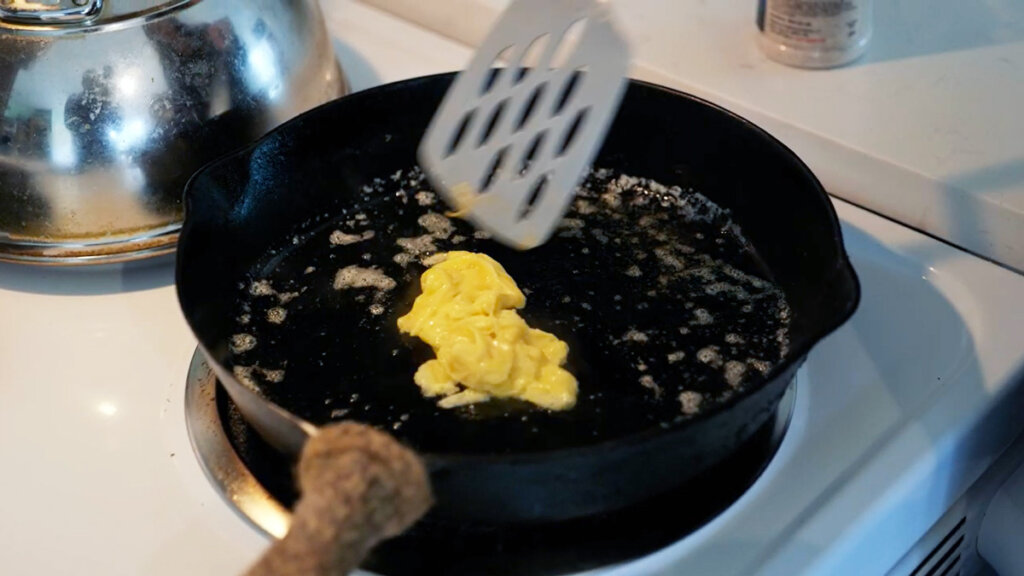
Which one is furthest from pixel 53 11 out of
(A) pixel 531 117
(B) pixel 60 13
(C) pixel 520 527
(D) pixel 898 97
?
(D) pixel 898 97

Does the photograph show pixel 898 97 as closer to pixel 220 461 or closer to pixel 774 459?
pixel 774 459

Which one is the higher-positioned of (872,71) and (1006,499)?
(872,71)

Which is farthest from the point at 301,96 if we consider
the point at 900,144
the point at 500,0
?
the point at 900,144

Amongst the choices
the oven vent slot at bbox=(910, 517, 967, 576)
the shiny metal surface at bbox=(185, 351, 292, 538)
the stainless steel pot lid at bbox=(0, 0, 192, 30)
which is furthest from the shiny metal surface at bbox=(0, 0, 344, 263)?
the oven vent slot at bbox=(910, 517, 967, 576)

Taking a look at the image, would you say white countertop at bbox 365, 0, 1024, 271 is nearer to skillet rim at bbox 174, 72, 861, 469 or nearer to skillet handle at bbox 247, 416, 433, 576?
skillet rim at bbox 174, 72, 861, 469

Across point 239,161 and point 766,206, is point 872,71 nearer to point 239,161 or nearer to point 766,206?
point 766,206
